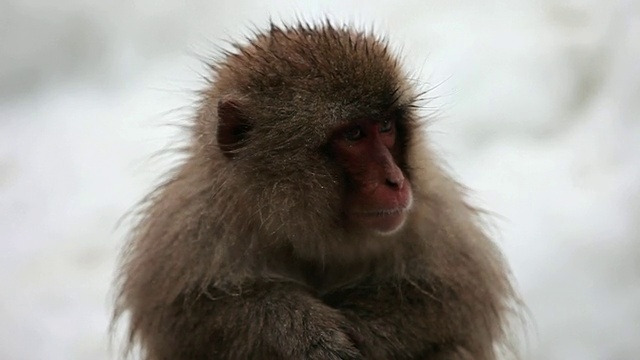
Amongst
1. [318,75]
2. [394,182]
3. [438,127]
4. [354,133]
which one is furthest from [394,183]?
[438,127]

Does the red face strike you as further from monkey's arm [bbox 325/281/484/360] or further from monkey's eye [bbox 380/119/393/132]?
monkey's arm [bbox 325/281/484/360]

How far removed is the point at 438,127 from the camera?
338 cm

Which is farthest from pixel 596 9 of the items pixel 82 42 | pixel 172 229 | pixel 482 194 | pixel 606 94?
pixel 172 229

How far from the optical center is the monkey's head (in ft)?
6.84

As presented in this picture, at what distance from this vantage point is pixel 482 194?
11.6 feet

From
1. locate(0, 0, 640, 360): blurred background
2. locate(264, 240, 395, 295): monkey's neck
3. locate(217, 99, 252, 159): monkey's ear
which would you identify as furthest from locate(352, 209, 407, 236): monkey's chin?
locate(0, 0, 640, 360): blurred background

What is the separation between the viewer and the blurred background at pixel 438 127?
3.41 metres

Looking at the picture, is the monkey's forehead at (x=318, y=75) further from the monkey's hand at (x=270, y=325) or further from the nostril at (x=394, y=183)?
the monkey's hand at (x=270, y=325)

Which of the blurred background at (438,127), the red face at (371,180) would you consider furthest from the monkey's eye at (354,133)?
the blurred background at (438,127)

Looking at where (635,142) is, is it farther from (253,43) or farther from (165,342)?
(165,342)

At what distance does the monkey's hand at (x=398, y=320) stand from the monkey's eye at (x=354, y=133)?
33 centimetres

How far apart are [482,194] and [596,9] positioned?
86 centimetres

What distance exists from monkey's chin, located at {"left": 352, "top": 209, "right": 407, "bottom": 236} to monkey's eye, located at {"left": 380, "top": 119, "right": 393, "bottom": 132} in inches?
7.4

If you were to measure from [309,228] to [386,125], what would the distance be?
0.28 metres
